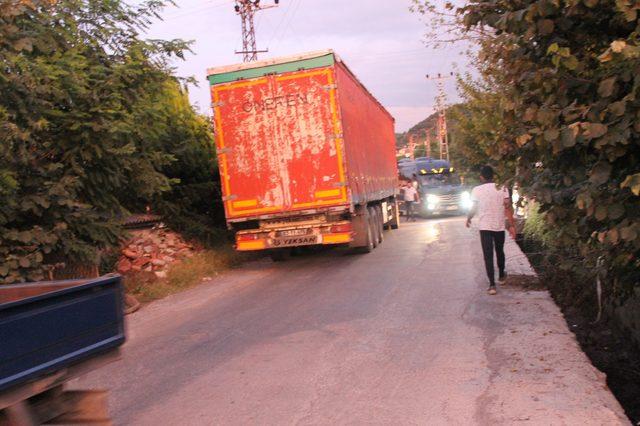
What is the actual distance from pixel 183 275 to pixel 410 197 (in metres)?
17.3

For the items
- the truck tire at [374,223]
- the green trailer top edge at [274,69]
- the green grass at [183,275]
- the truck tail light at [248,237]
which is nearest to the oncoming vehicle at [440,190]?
the truck tire at [374,223]

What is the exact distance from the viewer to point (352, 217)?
550 inches

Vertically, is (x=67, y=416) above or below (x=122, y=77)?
below

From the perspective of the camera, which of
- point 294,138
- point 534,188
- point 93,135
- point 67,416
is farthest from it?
point 294,138

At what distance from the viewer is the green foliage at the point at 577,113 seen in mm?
4105

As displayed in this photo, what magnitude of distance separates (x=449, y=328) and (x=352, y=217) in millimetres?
6958

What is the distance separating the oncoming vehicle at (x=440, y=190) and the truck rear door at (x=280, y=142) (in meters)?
16.4

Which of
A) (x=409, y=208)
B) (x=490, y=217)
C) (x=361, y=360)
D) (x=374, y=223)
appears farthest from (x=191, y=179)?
(x=409, y=208)

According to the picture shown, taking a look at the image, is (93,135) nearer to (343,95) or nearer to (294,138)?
(294,138)

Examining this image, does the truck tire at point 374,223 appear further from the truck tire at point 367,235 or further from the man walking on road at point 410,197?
the man walking on road at point 410,197

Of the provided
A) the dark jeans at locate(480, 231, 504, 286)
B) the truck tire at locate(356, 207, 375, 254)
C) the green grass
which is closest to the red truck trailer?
the green grass

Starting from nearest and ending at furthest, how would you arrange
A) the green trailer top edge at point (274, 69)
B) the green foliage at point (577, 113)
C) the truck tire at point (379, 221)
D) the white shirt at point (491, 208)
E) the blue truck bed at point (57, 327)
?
the blue truck bed at point (57, 327) < the green foliage at point (577, 113) < the white shirt at point (491, 208) < the green trailer top edge at point (274, 69) < the truck tire at point (379, 221)

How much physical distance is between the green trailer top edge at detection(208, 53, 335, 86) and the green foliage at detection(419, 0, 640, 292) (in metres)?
7.20

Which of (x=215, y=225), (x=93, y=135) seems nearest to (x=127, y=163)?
(x=93, y=135)
